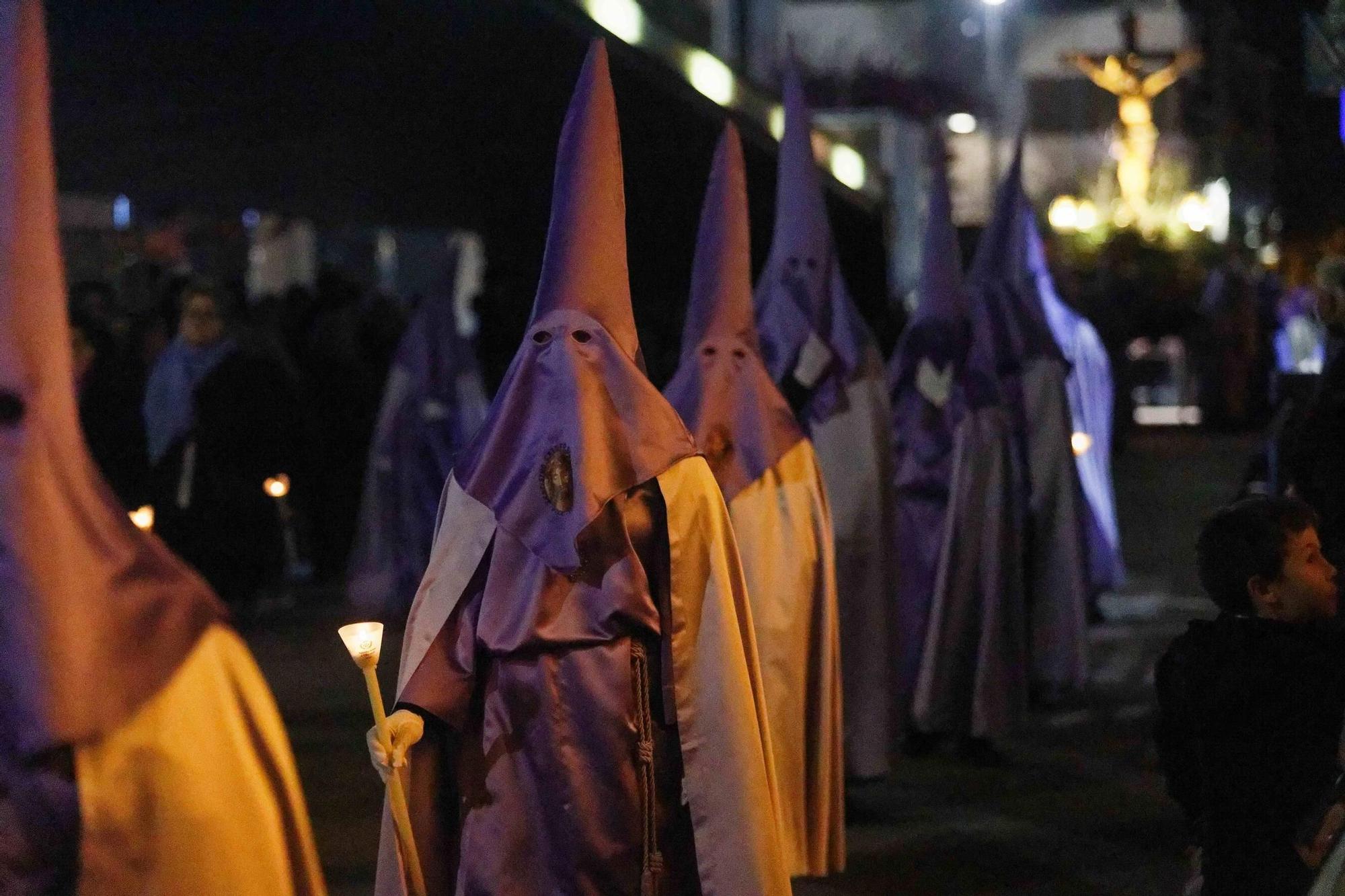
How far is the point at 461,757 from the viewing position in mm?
4531

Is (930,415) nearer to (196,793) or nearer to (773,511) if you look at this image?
(773,511)

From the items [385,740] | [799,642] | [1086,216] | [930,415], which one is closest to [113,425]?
[930,415]

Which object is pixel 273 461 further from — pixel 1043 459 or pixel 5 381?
pixel 5 381

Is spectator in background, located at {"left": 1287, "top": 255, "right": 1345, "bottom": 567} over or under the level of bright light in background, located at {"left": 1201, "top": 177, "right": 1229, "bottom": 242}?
under

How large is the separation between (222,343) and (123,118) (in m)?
2.60

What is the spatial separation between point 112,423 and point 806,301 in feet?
13.0

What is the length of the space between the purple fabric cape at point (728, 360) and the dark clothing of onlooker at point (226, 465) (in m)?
6.08

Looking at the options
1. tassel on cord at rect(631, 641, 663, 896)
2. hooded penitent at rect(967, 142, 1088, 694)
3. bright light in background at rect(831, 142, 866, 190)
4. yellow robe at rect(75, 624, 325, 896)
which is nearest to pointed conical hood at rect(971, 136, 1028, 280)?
hooded penitent at rect(967, 142, 1088, 694)

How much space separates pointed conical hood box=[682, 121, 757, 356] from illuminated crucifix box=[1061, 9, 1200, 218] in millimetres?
24067

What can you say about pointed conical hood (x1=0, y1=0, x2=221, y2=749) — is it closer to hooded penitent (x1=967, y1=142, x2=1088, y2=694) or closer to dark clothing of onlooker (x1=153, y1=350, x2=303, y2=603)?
hooded penitent (x1=967, y1=142, x2=1088, y2=694)

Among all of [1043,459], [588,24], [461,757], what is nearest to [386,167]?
[588,24]

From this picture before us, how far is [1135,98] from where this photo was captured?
31141 millimetres

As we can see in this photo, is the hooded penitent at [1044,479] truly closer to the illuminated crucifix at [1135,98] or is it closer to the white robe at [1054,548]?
the white robe at [1054,548]

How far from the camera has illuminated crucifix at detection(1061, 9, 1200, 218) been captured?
30.1 meters
